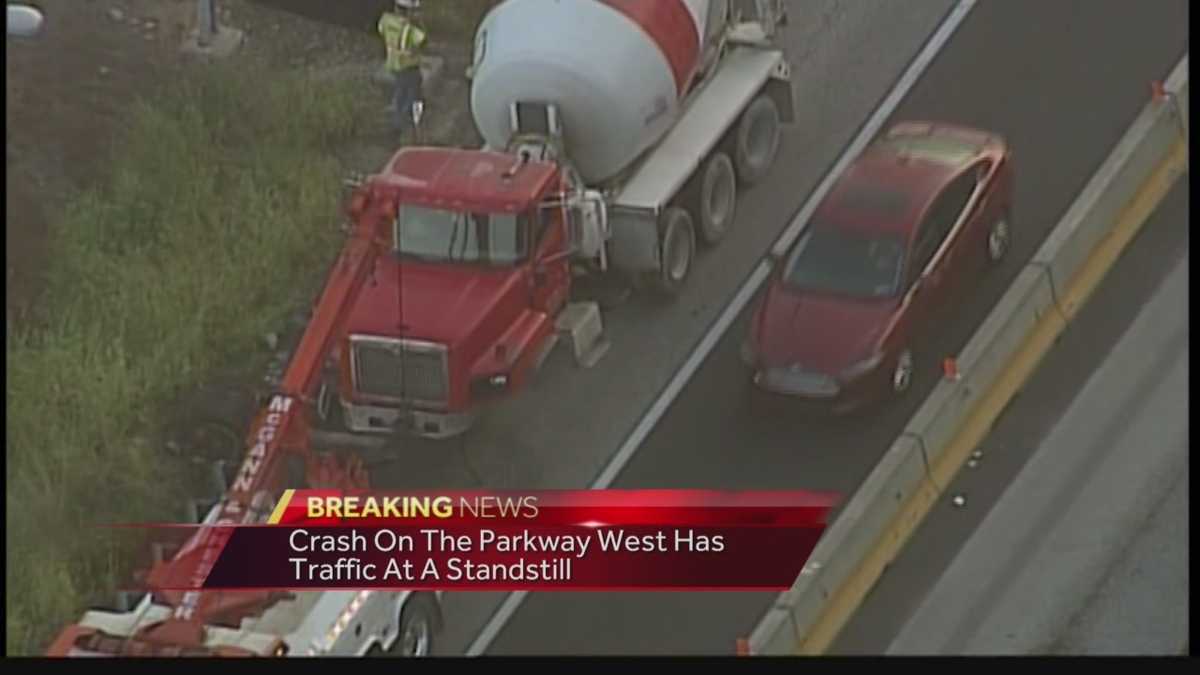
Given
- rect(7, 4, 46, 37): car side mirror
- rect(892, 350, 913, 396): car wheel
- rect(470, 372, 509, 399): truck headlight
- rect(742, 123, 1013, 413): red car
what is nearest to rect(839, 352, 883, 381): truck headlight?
rect(742, 123, 1013, 413): red car

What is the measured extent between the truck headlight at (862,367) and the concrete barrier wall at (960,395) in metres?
0.36

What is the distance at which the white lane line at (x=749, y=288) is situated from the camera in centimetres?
1538

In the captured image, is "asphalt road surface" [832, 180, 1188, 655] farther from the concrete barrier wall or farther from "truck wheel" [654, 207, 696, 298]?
"truck wheel" [654, 207, 696, 298]

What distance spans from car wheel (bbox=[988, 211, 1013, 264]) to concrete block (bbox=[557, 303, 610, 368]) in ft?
6.56

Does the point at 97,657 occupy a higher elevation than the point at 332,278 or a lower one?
lower

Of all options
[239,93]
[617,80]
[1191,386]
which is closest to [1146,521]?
[1191,386]

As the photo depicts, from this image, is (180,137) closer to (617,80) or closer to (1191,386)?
(617,80)

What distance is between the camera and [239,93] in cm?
1638

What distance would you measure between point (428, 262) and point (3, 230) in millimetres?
2088

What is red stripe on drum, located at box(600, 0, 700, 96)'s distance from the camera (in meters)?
16.4

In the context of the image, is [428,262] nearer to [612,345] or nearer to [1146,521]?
[612,345]
